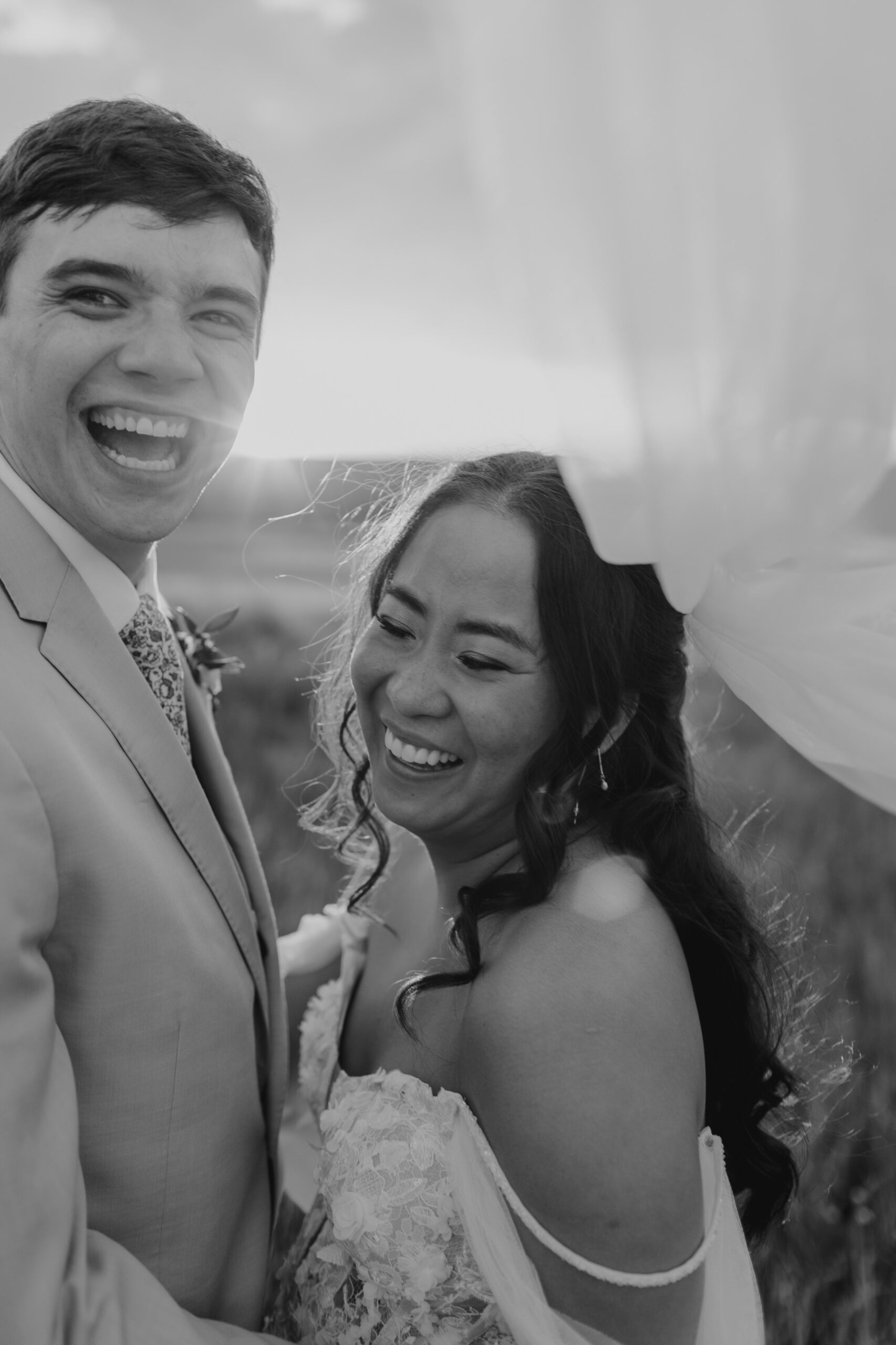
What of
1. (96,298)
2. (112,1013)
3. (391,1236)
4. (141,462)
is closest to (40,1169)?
(112,1013)

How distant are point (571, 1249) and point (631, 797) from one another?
0.81 m

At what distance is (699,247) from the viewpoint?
1.37 metres

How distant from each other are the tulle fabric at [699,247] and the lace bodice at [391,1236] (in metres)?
1.02

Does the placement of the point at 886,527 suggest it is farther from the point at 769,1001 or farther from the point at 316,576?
the point at 316,576

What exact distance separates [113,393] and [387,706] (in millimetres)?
751

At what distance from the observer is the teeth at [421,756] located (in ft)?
7.00

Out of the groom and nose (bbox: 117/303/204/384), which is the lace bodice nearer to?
the groom

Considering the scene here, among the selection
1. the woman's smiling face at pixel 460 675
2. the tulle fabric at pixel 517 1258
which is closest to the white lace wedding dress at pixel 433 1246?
the tulle fabric at pixel 517 1258

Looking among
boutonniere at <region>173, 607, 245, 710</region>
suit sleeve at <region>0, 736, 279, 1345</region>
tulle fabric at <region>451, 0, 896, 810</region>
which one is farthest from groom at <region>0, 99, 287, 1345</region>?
tulle fabric at <region>451, 0, 896, 810</region>

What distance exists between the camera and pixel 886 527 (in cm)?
173

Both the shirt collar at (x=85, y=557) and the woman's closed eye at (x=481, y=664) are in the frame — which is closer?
the shirt collar at (x=85, y=557)

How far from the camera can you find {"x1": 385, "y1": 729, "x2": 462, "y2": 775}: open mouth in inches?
84.1

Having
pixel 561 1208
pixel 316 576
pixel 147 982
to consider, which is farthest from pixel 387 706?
pixel 316 576

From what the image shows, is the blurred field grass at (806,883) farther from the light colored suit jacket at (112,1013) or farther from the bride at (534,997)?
the light colored suit jacket at (112,1013)
